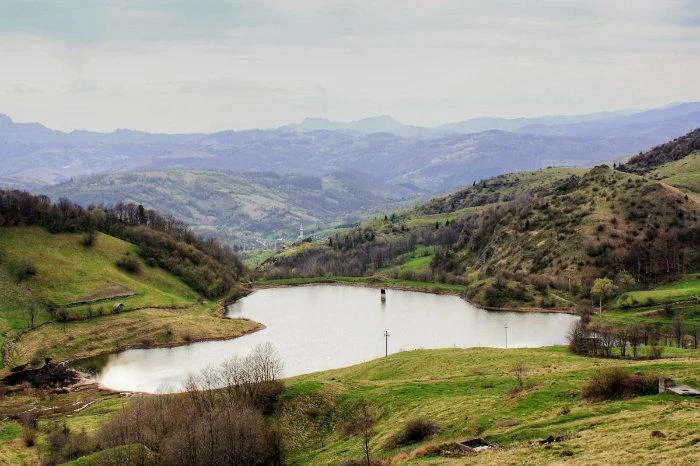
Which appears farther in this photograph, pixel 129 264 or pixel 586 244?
pixel 586 244

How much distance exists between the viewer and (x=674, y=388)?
4153cm

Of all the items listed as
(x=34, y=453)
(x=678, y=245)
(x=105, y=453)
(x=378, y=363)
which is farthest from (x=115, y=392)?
(x=678, y=245)

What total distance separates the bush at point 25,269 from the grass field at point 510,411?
272 ft

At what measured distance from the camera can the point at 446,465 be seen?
34281mm

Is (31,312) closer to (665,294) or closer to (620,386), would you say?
(620,386)

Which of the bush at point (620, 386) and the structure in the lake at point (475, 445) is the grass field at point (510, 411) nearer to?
the structure in the lake at point (475, 445)

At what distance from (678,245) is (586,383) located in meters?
115

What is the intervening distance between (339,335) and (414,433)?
3106 inches

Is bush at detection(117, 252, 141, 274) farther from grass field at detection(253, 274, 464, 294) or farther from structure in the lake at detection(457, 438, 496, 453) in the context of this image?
structure in the lake at detection(457, 438, 496, 453)

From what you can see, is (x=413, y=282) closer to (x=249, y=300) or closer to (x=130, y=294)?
(x=249, y=300)

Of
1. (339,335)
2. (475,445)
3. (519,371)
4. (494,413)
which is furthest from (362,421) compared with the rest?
(339,335)

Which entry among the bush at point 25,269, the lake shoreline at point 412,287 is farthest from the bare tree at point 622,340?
the bush at point 25,269

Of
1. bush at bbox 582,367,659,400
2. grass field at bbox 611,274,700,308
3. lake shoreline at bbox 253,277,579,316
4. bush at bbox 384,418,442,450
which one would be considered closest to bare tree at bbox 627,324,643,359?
bush at bbox 582,367,659,400

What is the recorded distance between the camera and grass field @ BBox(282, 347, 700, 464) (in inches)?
1250
